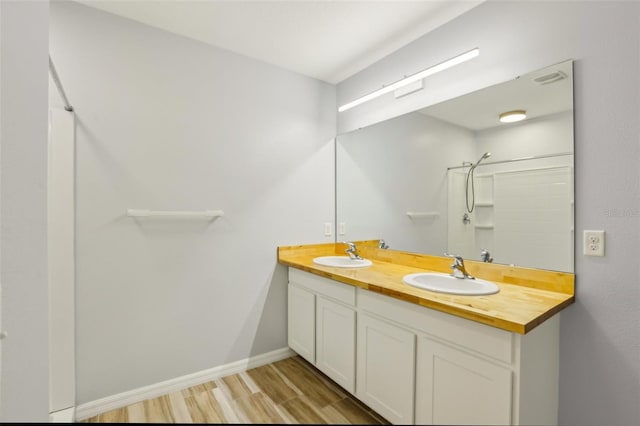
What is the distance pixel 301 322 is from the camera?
191cm

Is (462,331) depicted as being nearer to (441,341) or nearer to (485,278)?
(441,341)

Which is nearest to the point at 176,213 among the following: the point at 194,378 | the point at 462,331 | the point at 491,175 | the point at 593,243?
the point at 194,378

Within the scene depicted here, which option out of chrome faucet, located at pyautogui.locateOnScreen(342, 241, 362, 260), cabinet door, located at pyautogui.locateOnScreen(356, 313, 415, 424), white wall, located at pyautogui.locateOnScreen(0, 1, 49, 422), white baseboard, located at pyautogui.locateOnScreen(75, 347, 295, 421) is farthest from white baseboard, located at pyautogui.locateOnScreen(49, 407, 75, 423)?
chrome faucet, located at pyautogui.locateOnScreen(342, 241, 362, 260)

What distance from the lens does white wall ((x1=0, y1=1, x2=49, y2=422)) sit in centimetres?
35

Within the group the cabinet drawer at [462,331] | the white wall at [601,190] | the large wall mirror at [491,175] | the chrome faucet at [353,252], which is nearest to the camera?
the cabinet drawer at [462,331]

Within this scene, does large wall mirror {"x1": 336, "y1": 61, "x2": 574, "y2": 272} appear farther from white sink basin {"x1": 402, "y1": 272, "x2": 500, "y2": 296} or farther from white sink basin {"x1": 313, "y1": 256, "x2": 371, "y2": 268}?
white sink basin {"x1": 313, "y1": 256, "x2": 371, "y2": 268}

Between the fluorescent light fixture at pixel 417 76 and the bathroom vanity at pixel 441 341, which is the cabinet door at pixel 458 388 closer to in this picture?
the bathroom vanity at pixel 441 341

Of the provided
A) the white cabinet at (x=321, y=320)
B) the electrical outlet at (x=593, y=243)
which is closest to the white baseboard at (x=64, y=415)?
the white cabinet at (x=321, y=320)

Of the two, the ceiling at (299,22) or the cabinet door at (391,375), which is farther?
the ceiling at (299,22)

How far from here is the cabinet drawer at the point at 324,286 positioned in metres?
1.47

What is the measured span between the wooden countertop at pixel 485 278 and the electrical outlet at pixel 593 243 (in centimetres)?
11

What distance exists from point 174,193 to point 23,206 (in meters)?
1.39

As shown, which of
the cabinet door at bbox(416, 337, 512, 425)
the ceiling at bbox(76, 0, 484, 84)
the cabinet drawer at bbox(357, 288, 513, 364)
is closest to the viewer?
the cabinet door at bbox(416, 337, 512, 425)

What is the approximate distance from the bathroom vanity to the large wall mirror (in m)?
0.12
